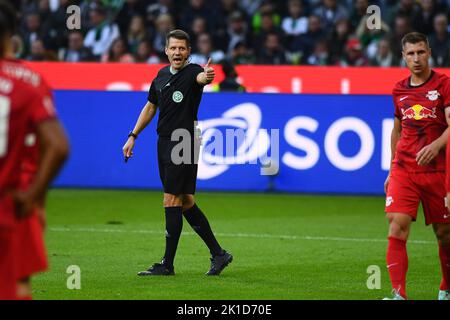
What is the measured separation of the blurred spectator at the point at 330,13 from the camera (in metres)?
19.7

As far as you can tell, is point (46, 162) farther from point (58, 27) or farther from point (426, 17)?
point (58, 27)

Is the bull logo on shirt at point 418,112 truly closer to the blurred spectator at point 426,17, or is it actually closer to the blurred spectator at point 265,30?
the blurred spectator at point 426,17

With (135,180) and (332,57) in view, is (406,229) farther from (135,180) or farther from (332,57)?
(332,57)

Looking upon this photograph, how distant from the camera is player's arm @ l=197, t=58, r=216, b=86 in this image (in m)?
8.50

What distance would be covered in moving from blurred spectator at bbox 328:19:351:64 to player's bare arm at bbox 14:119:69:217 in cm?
1471

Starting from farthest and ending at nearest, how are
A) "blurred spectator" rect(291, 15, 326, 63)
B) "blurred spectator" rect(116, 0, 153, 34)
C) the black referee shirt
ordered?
"blurred spectator" rect(116, 0, 153, 34)
"blurred spectator" rect(291, 15, 326, 63)
the black referee shirt

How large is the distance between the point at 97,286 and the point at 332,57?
1175cm

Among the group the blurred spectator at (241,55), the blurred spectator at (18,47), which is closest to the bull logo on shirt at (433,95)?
the blurred spectator at (241,55)

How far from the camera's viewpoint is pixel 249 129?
49.5 ft

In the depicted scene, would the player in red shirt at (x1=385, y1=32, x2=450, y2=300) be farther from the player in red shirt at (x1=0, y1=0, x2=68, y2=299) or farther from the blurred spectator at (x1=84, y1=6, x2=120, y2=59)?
the blurred spectator at (x1=84, y1=6, x2=120, y2=59)
